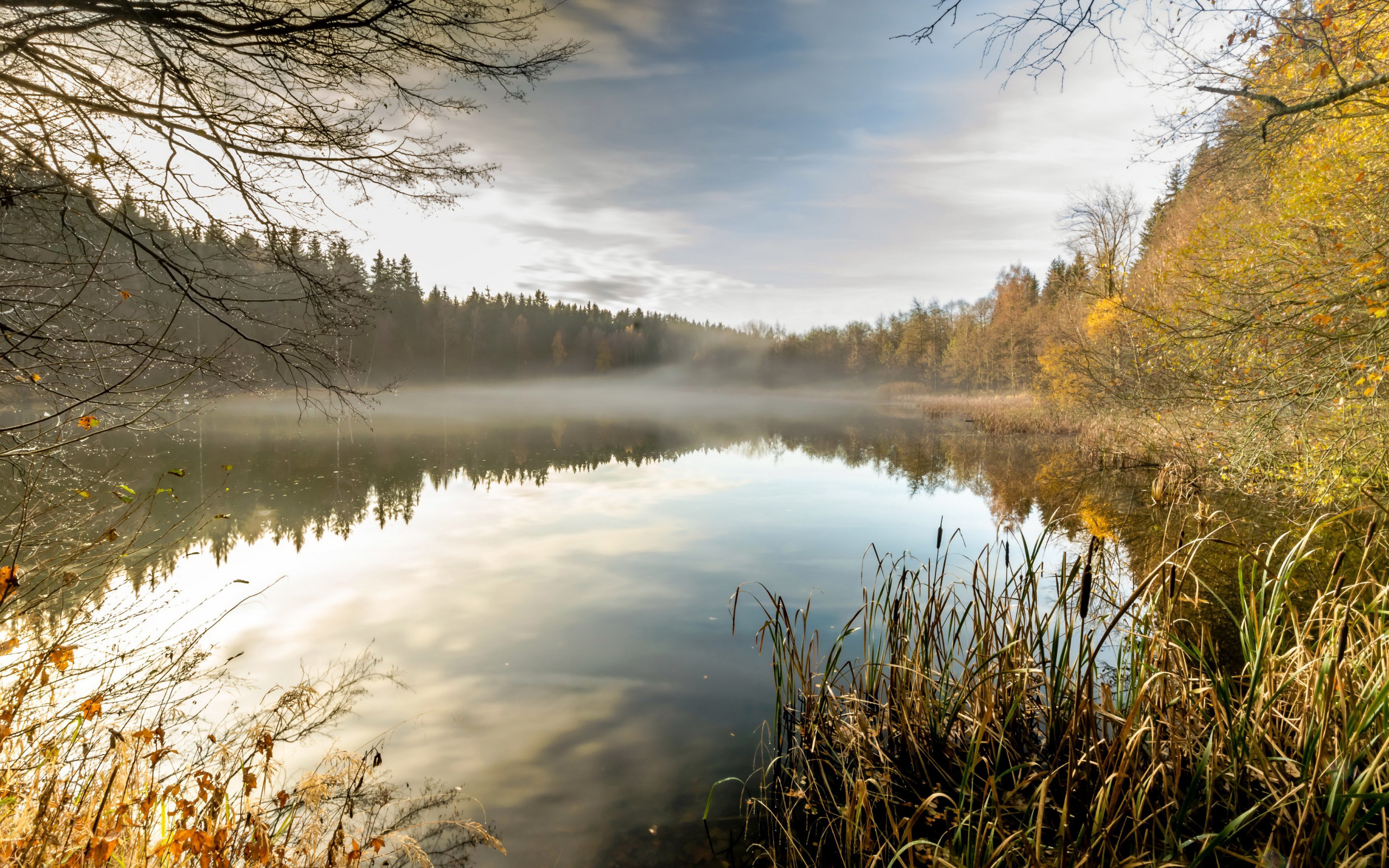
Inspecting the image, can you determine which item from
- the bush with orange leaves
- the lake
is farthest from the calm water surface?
the bush with orange leaves

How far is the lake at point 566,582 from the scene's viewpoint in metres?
4.19

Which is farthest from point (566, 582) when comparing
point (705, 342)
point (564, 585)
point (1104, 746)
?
point (705, 342)

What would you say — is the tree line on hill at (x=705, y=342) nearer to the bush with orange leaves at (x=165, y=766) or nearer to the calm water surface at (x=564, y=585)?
the calm water surface at (x=564, y=585)

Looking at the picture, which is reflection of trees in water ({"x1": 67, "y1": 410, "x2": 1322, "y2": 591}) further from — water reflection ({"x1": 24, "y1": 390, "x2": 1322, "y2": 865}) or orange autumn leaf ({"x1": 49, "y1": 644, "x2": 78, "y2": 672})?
orange autumn leaf ({"x1": 49, "y1": 644, "x2": 78, "y2": 672})

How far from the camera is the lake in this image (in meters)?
4.19

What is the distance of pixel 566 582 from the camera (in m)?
8.22

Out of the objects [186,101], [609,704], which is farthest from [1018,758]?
[186,101]

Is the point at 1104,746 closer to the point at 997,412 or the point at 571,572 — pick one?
the point at 571,572

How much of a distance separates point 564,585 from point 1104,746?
246 inches

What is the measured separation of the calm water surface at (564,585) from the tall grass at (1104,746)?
941mm

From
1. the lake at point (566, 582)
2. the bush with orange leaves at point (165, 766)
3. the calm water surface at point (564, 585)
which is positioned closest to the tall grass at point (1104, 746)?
the lake at point (566, 582)

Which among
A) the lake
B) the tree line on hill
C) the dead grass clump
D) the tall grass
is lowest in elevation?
the lake

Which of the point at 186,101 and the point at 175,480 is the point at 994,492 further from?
the point at 175,480

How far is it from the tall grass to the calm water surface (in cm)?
94
